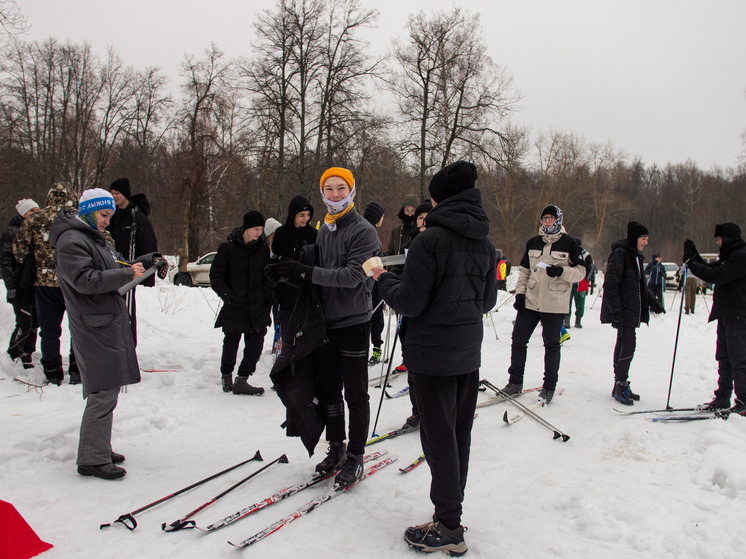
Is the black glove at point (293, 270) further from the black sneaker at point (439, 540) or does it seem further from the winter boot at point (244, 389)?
the winter boot at point (244, 389)

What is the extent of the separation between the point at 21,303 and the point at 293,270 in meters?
4.52

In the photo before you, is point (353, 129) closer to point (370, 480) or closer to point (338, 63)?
point (338, 63)

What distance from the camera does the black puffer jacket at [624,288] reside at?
509cm

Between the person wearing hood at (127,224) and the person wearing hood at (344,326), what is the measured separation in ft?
9.39

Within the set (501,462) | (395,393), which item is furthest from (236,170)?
(501,462)

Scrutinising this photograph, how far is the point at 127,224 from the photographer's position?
4.96 meters

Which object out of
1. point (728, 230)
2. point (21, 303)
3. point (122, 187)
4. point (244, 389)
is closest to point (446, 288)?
point (244, 389)

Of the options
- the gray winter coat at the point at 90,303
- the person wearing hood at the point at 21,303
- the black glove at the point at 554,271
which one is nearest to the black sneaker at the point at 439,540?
the gray winter coat at the point at 90,303

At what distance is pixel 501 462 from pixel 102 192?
355cm

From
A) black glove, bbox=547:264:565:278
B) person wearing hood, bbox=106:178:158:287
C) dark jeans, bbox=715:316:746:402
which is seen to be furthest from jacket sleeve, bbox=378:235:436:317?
dark jeans, bbox=715:316:746:402

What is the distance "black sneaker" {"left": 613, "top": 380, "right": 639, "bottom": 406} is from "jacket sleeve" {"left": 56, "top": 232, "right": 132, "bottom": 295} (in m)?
4.94

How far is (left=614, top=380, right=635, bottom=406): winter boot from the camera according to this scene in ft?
16.1

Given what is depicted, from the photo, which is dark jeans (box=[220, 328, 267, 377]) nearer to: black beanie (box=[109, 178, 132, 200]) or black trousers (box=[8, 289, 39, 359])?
black beanie (box=[109, 178, 132, 200])

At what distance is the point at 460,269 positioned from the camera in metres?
2.32
